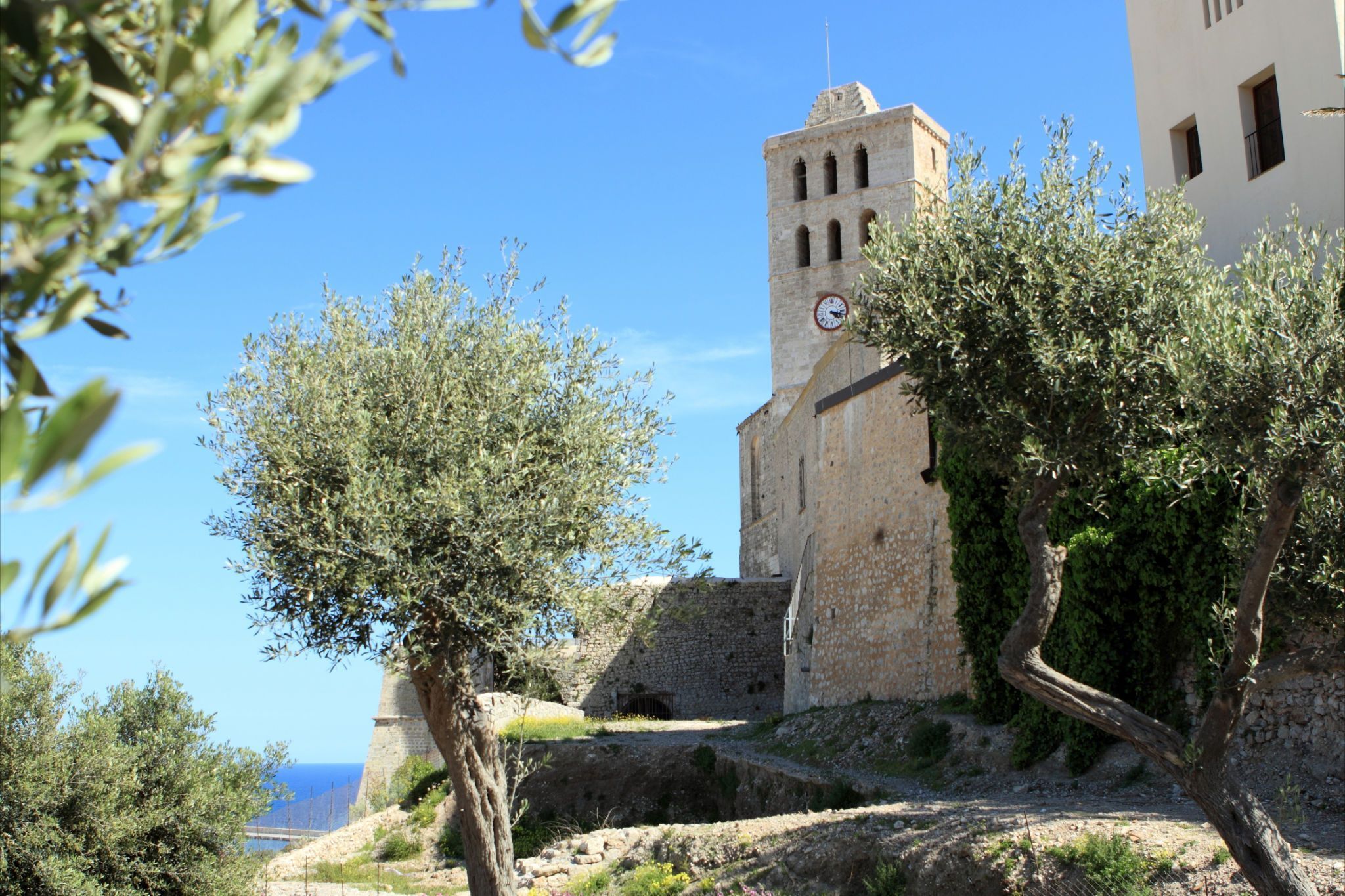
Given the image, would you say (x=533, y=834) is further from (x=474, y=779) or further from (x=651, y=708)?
(x=474, y=779)

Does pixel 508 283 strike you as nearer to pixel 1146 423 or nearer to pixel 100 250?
pixel 1146 423

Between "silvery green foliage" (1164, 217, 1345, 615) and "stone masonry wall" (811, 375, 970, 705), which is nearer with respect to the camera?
"silvery green foliage" (1164, 217, 1345, 615)

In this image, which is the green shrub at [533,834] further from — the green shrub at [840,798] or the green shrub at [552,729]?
the green shrub at [840,798]

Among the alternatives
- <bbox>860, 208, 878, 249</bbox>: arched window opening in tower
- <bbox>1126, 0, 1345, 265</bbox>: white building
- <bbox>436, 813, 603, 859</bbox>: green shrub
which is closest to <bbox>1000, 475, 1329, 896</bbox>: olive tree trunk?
<bbox>1126, 0, 1345, 265</bbox>: white building

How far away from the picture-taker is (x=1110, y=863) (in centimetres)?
872

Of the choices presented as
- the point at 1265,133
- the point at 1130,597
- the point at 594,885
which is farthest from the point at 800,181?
the point at 594,885

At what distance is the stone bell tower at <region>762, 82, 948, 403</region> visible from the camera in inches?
1593

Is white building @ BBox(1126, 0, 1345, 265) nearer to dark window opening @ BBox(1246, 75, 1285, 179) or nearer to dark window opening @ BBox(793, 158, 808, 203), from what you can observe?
dark window opening @ BBox(1246, 75, 1285, 179)

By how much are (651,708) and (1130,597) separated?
18527 millimetres

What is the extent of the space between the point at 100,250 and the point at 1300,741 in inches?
478

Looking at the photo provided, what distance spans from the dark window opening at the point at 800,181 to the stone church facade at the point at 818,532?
88mm

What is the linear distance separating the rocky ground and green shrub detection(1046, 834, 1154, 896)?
7 cm

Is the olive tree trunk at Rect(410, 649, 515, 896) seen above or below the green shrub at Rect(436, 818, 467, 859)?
above

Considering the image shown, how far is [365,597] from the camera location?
844cm
